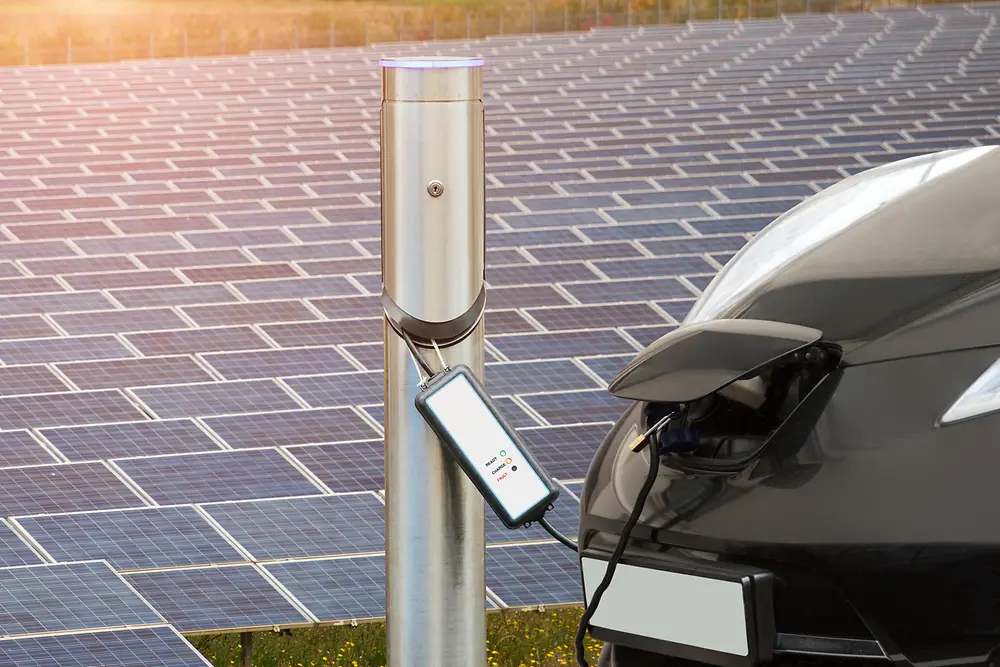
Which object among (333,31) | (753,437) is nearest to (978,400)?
(753,437)

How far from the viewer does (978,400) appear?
2422 millimetres

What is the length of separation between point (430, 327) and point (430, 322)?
0.04 ft

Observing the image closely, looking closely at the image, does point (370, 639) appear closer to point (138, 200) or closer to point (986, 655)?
point (986, 655)

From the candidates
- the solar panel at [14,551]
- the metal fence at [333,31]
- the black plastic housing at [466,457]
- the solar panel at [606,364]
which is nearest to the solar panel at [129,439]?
the solar panel at [14,551]

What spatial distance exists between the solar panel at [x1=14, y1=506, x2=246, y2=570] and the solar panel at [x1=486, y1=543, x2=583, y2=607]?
954 mm

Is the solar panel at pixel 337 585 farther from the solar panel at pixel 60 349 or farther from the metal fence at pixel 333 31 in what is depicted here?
the metal fence at pixel 333 31

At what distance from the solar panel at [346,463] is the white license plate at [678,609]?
369 centimetres

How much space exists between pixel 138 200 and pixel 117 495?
6.51 metres

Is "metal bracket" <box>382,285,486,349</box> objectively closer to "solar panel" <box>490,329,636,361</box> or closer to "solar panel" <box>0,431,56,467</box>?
"solar panel" <box>0,431,56,467</box>

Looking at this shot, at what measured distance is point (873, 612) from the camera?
8.09 feet

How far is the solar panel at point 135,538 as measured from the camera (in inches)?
224

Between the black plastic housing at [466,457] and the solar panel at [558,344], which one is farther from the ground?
the black plastic housing at [466,457]

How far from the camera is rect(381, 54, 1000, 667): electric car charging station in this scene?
243 cm

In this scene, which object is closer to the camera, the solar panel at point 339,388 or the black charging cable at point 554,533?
the black charging cable at point 554,533
